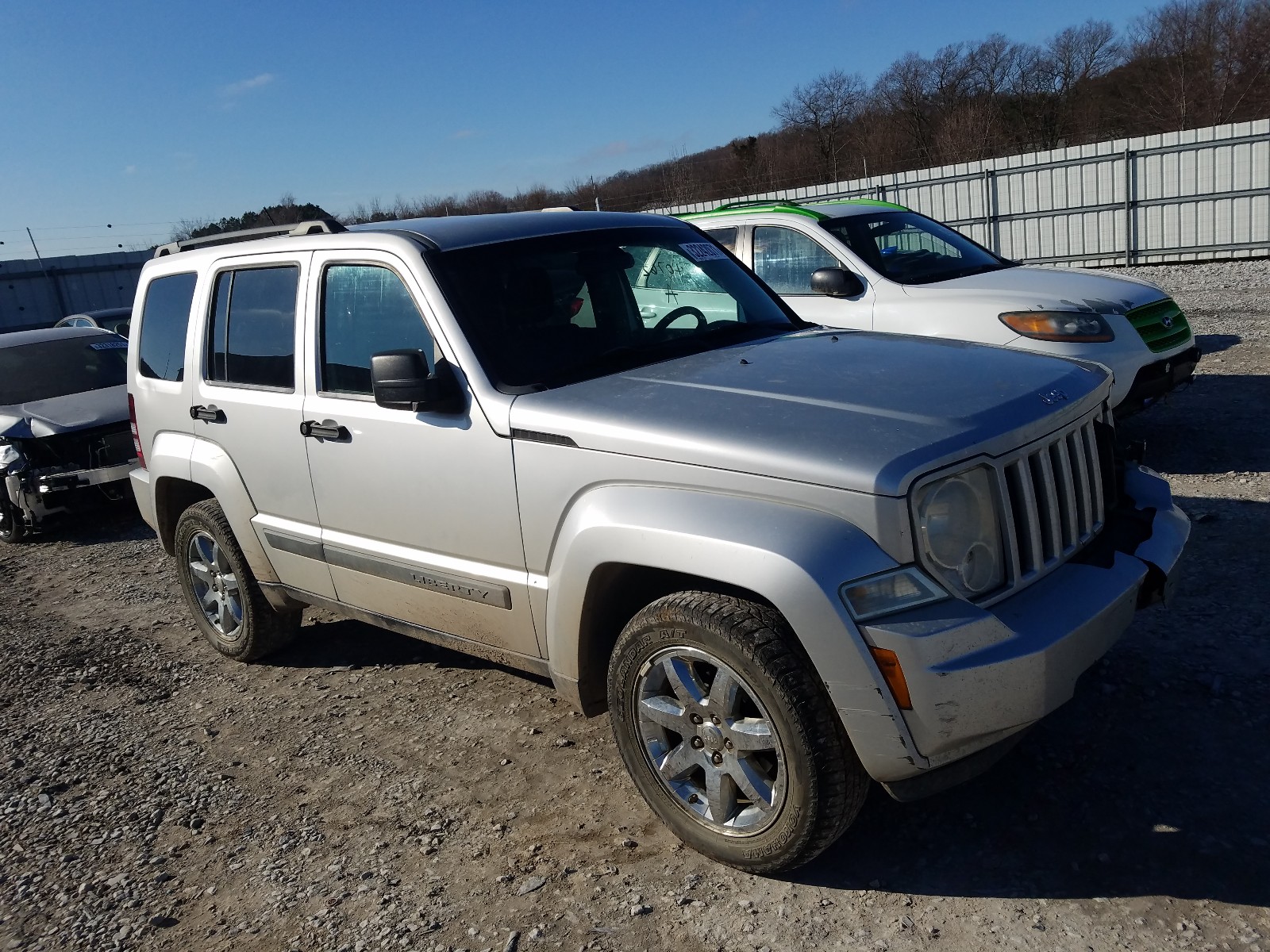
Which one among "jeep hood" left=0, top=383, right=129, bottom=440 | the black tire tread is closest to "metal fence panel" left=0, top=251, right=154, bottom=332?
"jeep hood" left=0, top=383, right=129, bottom=440

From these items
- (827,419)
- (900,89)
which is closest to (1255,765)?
(827,419)

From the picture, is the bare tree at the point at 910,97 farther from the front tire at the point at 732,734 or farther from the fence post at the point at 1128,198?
the front tire at the point at 732,734

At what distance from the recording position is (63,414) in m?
8.81

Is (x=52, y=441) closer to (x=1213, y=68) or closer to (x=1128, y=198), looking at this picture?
(x=1128, y=198)

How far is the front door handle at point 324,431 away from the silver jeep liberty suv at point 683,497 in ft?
0.08

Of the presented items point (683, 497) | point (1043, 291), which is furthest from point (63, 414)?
point (1043, 291)

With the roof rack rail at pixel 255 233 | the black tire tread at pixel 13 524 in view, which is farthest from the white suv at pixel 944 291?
the black tire tread at pixel 13 524

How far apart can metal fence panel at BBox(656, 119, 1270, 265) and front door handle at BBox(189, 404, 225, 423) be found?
50.8 feet

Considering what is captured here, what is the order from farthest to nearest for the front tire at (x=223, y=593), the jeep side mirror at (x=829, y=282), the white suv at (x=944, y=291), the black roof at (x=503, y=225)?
the jeep side mirror at (x=829, y=282) < the white suv at (x=944, y=291) < the front tire at (x=223, y=593) < the black roof at (x=503, y=225)

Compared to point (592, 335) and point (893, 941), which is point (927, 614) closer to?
point (893, 941)

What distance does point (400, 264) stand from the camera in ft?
12.9

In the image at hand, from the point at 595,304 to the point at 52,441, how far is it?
6491 millimetres

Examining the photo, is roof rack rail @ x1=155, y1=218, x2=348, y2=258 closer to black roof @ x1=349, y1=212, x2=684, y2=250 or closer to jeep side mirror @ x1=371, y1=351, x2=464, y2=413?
black roof @ x1=349, y1=212, x2=684, y2=250

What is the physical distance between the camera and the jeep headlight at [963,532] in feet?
8.97
